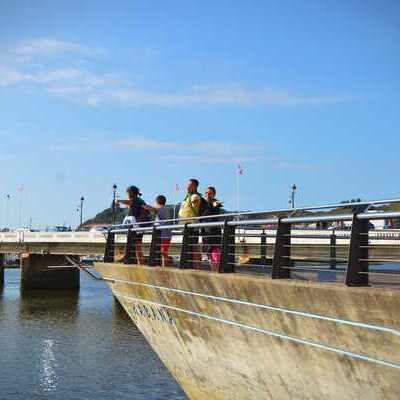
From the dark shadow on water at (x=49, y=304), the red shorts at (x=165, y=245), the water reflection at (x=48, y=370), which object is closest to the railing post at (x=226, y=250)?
the red shorts at (x=165, y=245)

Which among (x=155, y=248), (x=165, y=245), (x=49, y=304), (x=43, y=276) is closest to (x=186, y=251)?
(x=155, y=248)

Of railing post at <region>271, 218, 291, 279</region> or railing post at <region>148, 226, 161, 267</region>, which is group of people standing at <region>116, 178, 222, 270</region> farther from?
railing post at <region>271, 218, 291, 279</region>

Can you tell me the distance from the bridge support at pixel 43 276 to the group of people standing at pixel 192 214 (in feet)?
167

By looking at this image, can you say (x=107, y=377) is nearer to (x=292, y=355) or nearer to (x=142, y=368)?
(x=142, y=368)

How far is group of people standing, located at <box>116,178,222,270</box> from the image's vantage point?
1445 centimetres

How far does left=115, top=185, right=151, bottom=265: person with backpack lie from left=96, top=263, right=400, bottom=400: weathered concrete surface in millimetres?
1098

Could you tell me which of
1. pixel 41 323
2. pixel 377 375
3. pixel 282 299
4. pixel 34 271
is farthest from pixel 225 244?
pixel 34 271

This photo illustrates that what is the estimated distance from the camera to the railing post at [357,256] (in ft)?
29.9

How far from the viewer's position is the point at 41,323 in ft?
Result: 133

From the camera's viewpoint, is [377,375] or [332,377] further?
[332,377]

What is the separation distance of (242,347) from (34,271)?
58.4 metres

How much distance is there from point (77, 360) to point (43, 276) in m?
41.6

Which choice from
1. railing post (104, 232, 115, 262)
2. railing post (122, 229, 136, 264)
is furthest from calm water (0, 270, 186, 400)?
railing post (122, 229, 136, 264)

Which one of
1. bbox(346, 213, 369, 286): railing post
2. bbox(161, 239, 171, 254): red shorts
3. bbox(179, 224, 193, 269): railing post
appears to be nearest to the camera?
bbox(346, 213, 369, 286): railing post
